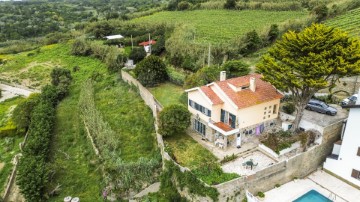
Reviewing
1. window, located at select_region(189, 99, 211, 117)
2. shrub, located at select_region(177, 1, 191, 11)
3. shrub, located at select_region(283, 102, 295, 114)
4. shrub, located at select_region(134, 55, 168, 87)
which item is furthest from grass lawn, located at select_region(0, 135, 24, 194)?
shrub, located at select_region(177, 1, 191, 11)

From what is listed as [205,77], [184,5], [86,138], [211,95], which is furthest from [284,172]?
Result: [184,5]

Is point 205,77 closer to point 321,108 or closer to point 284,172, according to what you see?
point 321,108

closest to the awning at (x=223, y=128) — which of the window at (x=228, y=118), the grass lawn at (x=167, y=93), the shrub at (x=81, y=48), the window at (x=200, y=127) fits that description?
the window at (x=228, y=118)

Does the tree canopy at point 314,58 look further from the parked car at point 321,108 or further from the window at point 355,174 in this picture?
the window at point 355,174

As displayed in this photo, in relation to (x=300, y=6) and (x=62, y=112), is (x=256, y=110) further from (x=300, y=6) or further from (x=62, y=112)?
(x=300, y=6)

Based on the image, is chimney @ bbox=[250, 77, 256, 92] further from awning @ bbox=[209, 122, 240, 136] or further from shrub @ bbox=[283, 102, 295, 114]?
shrub @ bbox=[283, 102, 295, 114]
